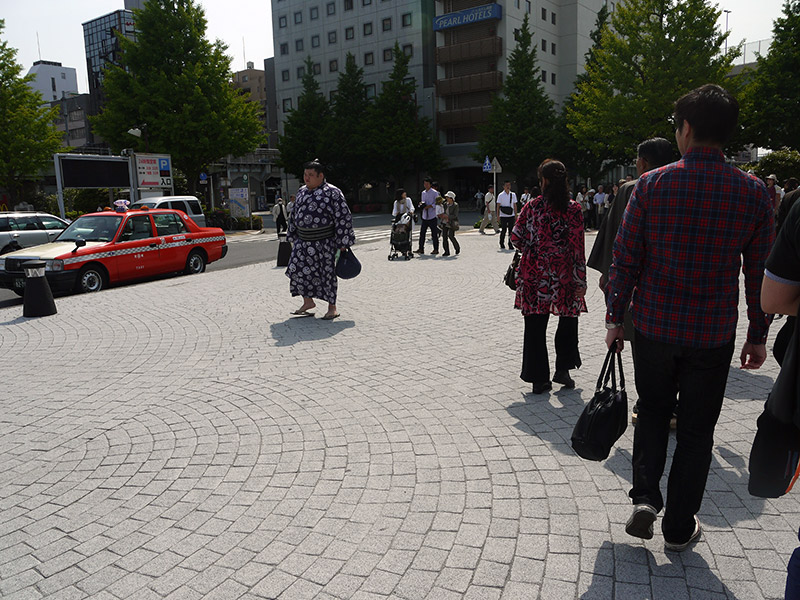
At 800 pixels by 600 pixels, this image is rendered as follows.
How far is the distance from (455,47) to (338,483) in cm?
5574

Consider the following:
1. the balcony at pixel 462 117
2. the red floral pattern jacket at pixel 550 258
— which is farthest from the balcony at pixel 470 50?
the red floral pattern jacket at pixel 550 258

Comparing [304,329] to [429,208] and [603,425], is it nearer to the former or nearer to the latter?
[603,425]

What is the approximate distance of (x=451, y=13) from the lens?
5484 cm

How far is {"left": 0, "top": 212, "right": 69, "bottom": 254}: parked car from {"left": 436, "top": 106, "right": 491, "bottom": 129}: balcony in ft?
134

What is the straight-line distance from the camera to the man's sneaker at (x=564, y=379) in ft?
17.5

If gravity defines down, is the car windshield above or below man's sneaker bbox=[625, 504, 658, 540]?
above

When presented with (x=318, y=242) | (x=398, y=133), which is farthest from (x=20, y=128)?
(x=318, y=242)

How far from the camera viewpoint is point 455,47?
5422 cm

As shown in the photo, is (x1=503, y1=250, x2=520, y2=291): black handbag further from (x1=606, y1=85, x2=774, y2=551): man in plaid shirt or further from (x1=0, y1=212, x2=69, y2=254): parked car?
(x1=0, y1=212, x2=69, y2=254): parked car

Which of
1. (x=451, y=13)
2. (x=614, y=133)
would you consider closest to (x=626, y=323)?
(x=614, y=133)

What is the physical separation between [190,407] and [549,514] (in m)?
3.11

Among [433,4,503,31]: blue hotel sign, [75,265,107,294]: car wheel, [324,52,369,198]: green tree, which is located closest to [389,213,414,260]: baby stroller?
[75,265,107,294]: car wheel

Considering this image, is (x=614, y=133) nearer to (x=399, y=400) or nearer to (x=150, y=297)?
(x=150, y=297)

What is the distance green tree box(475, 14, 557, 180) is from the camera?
160 ft
